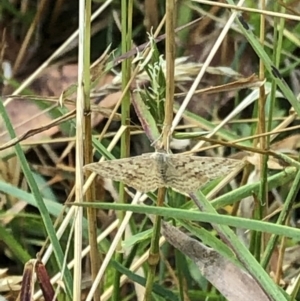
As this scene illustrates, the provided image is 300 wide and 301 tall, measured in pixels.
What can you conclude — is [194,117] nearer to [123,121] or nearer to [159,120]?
[123,121]

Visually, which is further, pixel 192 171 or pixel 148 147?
pixel 148 147

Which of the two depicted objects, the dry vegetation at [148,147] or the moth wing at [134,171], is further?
the dry vegetation at [148,147]

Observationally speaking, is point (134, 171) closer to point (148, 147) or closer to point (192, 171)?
point (192, 171)

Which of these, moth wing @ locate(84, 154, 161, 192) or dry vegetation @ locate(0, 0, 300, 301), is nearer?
moth wing @ locate(84, 154, 161, 192)

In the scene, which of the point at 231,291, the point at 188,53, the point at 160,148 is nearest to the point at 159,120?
the point at 160,148

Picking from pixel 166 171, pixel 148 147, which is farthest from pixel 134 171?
pixel 148 147
